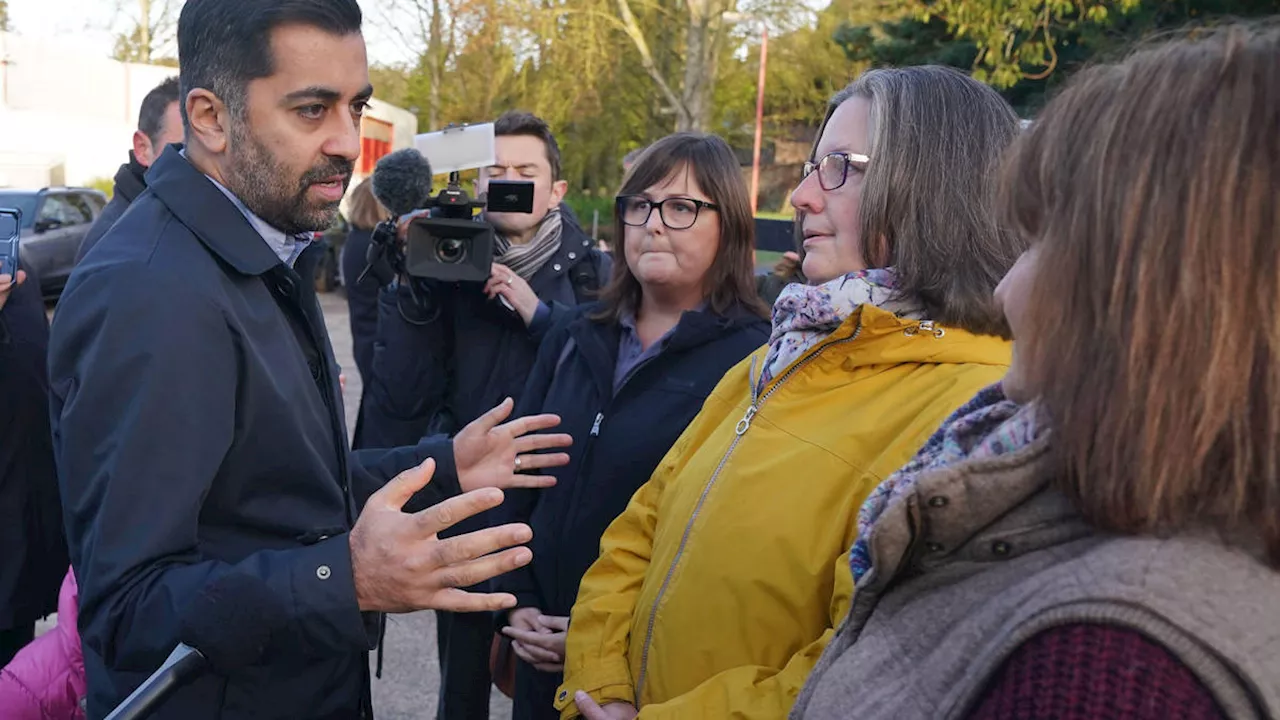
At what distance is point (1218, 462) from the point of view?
34.8 inches

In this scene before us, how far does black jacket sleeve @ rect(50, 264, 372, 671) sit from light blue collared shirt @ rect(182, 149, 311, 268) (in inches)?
11.0

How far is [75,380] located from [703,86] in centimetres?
1668

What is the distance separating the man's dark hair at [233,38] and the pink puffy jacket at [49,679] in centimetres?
117

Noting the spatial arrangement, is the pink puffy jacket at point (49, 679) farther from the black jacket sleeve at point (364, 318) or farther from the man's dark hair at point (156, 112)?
the black jacket sleeve at point (364, 318)

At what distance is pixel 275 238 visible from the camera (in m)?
1.87

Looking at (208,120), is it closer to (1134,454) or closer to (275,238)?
(275,238)

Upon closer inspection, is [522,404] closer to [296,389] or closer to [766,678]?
[296,389]

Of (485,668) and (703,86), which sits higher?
(703,86)

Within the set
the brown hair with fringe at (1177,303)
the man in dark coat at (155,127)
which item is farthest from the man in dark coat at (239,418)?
the man in dark coat at (155,127)

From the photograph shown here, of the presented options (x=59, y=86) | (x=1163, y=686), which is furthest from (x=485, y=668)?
(x=59, y=86)

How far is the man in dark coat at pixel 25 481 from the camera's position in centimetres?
305

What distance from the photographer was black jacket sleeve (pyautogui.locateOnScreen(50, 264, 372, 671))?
Answer: 1478mm

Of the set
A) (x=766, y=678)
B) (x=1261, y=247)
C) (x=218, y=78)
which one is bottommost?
(x=766, y=678)

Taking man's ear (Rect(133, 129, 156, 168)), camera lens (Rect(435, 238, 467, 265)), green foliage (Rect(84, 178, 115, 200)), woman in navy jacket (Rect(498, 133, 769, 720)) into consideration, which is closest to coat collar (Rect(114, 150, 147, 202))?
man's ear (Rect(133, 129, 156, 168))
